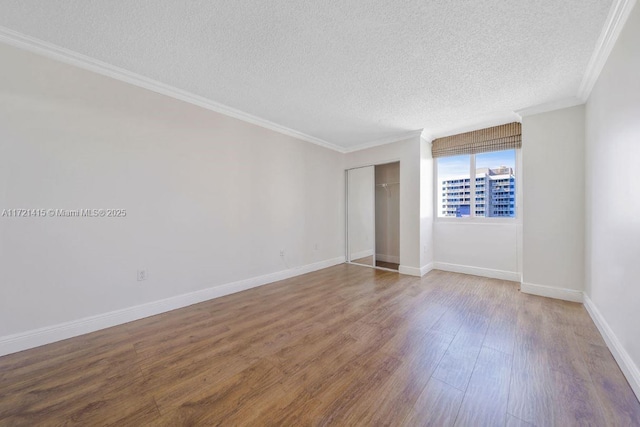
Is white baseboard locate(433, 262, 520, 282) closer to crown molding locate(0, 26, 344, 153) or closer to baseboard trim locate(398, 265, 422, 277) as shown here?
baseboard trim locate(398, 265, 422, 277)

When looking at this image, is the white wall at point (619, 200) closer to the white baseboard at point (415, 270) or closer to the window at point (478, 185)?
the window at point (478, 185)

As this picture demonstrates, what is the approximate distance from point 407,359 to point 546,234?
8.99 ft

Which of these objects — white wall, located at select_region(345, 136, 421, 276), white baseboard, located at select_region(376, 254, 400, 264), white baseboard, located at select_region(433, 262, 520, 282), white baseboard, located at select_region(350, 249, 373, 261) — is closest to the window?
white wall, located at select_region(345, 136, 421, 276)

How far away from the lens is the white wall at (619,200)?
1474 mm

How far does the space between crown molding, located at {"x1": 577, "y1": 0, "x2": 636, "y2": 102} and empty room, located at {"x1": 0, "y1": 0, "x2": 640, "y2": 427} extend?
2cm

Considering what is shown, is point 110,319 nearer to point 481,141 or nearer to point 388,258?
point 388,258

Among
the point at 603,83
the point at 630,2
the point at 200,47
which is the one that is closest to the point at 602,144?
the point at 603,83

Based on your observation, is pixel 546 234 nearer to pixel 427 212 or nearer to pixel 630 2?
pixel 427 212

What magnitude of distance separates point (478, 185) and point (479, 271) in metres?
1.49

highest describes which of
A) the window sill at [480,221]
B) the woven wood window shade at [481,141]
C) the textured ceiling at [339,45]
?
the textured ceiling at [339,45]

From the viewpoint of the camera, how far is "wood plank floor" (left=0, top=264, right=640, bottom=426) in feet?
4.13

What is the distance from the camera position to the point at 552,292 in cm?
292

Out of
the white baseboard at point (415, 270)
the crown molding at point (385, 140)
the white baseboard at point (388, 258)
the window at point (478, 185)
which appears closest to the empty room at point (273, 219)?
the window at point (478, 185)

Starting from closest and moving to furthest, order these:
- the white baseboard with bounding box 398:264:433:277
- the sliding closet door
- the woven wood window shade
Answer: the woven wood window shade, the white baseboard with bounding box 398:264:433:277, the sliding closet door
